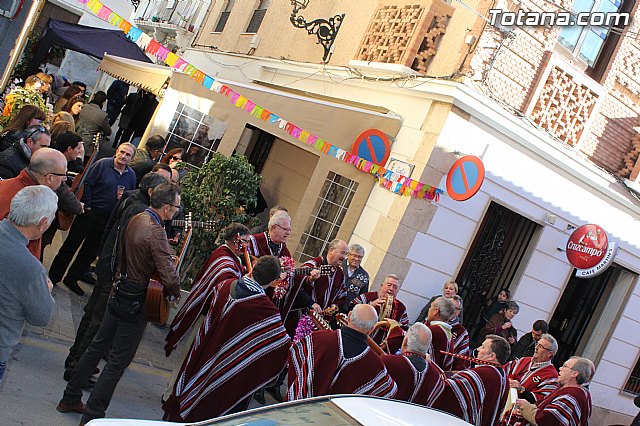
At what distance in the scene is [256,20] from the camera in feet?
63.7

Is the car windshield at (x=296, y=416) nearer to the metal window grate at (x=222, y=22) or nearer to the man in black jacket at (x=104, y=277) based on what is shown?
the man in black jacket at (x=104, y=277)

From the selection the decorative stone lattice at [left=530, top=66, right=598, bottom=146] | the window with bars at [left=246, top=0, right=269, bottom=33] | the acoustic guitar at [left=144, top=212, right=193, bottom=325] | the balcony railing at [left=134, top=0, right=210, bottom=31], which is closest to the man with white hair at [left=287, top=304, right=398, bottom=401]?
the acoustic guitar at [left=144, top=212, right=193, bottom=325]

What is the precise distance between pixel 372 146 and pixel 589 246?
162 inches

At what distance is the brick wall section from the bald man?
24.3ft

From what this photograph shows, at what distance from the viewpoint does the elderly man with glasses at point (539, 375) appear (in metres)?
8.14

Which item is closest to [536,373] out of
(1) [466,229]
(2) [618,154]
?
(1) [466,229]

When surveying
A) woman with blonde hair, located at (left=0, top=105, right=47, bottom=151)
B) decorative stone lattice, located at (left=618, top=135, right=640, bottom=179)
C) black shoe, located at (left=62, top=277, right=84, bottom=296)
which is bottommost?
black shoe, located at (left=62, top=277, right=84, bottom=296)

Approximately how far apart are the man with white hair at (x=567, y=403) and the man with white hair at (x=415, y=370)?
4.65 ft

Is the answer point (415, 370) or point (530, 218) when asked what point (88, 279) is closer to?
point (415, 370)

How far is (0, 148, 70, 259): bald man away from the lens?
5543 millimetres

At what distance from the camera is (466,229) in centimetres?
1207

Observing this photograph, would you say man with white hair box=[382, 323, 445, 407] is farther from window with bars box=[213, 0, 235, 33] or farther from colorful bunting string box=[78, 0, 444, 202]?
window with bars box=[213, 0, 235, 33]

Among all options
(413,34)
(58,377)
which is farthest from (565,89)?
Answer: (58,377)

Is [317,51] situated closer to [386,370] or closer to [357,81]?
[357,81]
